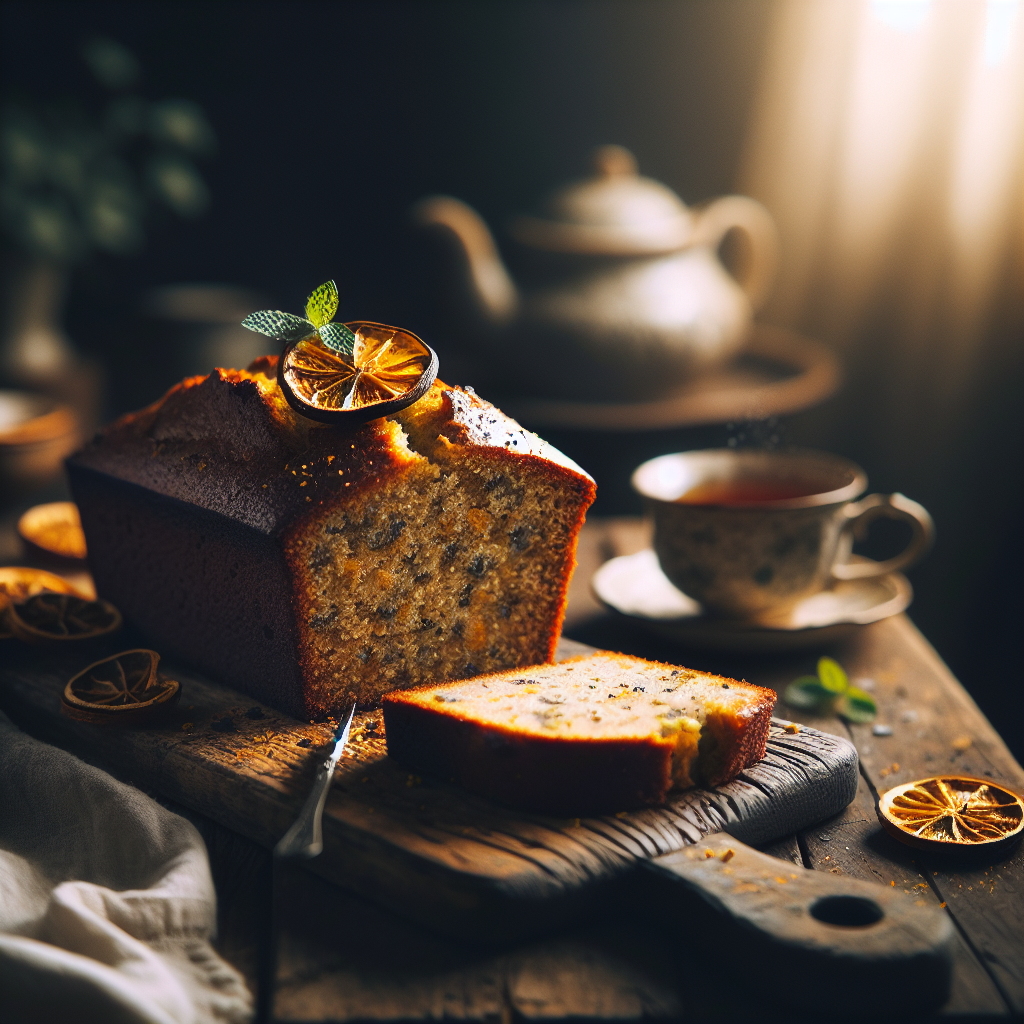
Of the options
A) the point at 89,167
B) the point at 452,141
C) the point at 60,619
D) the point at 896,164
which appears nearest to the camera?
the point at 60,619

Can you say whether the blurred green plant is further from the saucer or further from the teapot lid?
the saucer

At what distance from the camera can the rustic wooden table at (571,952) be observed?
1393 millimetres

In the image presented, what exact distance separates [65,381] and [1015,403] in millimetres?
4143

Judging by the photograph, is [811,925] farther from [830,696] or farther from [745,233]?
[745,233]

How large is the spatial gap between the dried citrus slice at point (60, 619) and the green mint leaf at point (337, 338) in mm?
816

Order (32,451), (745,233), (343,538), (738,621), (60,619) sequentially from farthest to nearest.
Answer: (745,233) < (32,451) < (738,621) < (60,619) < (343,538)

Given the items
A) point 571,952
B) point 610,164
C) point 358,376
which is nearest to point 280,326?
point 358,376

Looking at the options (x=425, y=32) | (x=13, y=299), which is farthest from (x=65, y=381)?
(x=425, y=32)

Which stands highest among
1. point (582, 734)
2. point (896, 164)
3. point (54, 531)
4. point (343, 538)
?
point (896, 164)

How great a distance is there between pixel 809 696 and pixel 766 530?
381mm

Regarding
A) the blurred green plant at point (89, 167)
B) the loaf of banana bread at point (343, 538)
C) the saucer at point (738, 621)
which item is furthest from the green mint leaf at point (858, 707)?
the blurred green plant at point (89, 167)

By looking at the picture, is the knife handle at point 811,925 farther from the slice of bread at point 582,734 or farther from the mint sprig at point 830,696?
the mint sprig at point 830,696

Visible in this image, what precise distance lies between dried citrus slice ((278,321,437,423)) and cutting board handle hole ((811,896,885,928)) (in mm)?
1046

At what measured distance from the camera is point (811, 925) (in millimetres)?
1417
